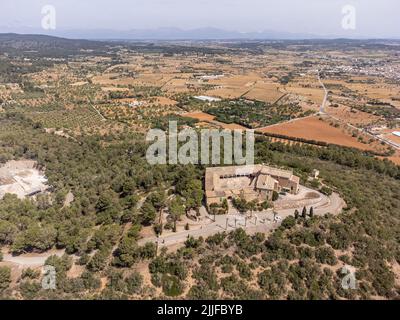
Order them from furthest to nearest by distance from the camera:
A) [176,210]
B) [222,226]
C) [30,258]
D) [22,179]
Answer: [22,179], [176,210], [222,226], [30,258]

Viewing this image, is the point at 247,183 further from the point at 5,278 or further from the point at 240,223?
the point at 5,278

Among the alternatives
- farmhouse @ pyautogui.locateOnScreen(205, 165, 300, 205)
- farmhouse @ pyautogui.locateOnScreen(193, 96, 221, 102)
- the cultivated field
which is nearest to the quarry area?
farmhouse @ pyautogui.locateOnScreen(205, 165, 300, 205)

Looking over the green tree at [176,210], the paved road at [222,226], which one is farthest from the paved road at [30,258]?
the green tree at [176,210]

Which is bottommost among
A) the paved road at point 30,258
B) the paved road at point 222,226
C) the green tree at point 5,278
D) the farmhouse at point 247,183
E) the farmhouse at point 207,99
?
the paved road at point 30,258

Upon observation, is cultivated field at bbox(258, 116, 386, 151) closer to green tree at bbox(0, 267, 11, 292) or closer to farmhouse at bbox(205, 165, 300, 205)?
farmhouse at bbox(205, 165, 300, 205)

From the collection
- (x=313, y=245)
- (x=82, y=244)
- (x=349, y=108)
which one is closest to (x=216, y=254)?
(x=313, y=245)

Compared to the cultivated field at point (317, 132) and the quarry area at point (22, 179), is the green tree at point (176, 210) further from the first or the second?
the cultivated field at point (317, 132)

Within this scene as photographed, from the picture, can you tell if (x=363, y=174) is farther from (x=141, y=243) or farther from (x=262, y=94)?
(x=262, y=94)

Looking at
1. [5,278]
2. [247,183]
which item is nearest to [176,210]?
[247,183]
